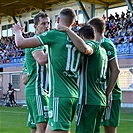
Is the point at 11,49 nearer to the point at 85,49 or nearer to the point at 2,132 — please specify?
the point at 2,132

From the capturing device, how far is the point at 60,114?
4.45 m

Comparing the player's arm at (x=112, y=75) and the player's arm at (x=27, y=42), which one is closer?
the player's arm at (x=27, y=42)

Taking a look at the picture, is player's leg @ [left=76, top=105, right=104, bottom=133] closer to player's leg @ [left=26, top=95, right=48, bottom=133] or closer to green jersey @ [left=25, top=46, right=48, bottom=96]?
player's leg @ [left=26, top=95, right=48, bottom=133]

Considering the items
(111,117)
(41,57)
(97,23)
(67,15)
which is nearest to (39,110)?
(41,57)

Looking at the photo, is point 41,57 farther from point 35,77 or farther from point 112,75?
point 112,75

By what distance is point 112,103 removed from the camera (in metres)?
5.73

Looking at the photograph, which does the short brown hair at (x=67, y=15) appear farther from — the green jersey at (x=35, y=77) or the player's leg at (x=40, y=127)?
the player's leg at (x=40, y=127)

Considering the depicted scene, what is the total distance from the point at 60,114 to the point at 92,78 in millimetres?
734

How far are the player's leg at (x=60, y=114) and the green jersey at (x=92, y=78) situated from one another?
43 cm

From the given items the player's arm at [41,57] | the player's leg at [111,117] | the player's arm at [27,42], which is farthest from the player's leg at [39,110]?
the player's arm at [27,42]

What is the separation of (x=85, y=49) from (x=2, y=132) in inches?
257

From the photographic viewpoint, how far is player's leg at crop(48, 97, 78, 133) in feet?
14.5

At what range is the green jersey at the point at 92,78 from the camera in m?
4.87

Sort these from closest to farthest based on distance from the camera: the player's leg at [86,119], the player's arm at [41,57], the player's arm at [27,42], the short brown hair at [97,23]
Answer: the player's arm at [27,42]
the player's leg at [86,119]
the player's arm at [41,57]
the short brown hair at [97,23]
